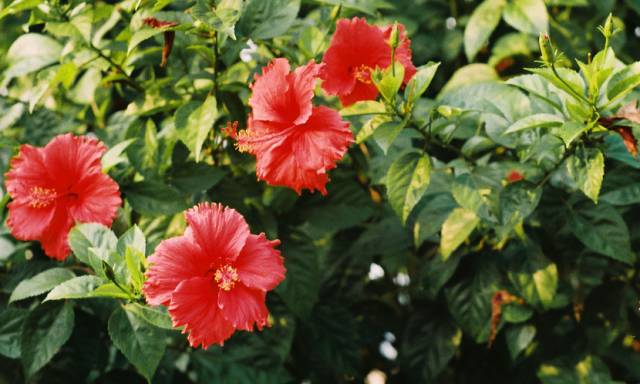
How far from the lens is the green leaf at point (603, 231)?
1.82 meters

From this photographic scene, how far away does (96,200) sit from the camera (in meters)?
1.74

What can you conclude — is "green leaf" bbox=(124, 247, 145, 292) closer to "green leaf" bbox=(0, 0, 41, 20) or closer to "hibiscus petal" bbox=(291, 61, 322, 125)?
"hibiscus petal" bbox=(291, 61, 322, 125)

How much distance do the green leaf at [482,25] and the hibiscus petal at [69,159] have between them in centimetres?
120

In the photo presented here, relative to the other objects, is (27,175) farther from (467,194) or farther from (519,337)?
(519,337)

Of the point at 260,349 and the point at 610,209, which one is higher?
the point at 610,209

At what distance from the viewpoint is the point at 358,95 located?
5.63 ft

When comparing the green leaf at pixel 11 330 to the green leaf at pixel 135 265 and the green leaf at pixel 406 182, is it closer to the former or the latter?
the green leaf at pixel 135 265

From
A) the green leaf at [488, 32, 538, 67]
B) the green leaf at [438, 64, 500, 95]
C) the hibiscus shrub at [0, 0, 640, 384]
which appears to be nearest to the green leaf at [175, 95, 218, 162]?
the hibiscus shrub at [0, 0, 640, 384]

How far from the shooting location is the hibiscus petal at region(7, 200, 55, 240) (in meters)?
1.73

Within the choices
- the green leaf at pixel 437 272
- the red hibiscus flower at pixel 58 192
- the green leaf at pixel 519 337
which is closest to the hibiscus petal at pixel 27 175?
the red hibiscus flower at pixel 58 192

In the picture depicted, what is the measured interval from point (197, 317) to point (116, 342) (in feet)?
0.79

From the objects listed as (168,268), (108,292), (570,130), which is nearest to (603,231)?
(570,130)

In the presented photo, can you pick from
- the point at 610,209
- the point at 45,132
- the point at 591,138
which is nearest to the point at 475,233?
the point at 610,209

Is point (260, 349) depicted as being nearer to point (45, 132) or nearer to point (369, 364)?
point (369, 364)
